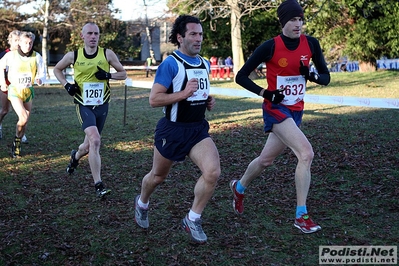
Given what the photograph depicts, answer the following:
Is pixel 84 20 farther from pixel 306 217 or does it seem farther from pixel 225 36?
pixel 306 217

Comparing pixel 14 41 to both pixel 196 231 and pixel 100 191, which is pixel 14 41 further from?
pixel 196 231

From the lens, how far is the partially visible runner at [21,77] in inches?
388

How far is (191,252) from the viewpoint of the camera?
16.0 ft

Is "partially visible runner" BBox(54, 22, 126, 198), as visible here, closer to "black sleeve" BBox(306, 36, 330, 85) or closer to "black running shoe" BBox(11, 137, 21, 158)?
"black sleeve" BBox(306, 36, 330, 85)

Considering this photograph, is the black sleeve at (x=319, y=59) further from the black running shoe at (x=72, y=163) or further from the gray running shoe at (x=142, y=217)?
the black running shoe at (x=72, y=163)

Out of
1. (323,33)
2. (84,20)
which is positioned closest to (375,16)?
(323,33)

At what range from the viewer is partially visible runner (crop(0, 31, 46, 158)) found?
9859 mm

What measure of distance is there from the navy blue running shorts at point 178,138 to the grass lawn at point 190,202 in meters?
A: 0.88

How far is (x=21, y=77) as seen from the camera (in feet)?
32.9

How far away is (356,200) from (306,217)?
1337 millimetres

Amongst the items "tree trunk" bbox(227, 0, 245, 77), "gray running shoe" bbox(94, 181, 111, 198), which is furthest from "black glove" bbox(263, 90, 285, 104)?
"tree trunk" bbox(227, 0, 245, 77)

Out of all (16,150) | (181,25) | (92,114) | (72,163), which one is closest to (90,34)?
(92,114)

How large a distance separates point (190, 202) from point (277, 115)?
179cm

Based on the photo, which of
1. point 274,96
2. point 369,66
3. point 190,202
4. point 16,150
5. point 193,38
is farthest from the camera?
point 369,66
